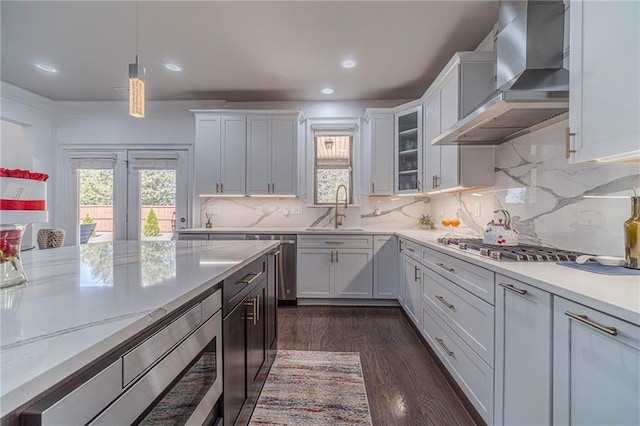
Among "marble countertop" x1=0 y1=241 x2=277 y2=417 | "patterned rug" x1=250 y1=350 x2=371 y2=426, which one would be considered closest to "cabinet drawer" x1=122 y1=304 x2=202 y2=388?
"marble countertop" x1=0 y1=241 x2=277 y2=417

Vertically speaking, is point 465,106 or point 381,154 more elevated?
point 465,106

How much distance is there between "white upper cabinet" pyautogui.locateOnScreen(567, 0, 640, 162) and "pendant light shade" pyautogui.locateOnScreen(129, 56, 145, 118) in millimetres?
2328

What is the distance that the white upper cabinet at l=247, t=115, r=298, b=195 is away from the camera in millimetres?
3967

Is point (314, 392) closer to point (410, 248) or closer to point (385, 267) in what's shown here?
point (410, 248)

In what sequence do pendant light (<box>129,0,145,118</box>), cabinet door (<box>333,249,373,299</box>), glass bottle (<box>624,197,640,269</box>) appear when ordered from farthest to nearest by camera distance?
1. cabinet door (<box>333,249,373,299</box>)
2. pendant light (<box>129,0,145,118</box>)
3. glass bottle (<box>624,197,640,269</box>)

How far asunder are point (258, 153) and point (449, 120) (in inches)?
93.1

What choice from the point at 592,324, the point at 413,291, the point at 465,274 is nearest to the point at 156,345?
the point at 592,324

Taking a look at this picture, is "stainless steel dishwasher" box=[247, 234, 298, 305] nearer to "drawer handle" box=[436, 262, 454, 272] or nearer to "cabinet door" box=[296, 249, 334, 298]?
"cabinet door" box=[296, 249, 334, 298]

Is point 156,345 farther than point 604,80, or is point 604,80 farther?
point 604,80

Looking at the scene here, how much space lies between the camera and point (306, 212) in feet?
14.1

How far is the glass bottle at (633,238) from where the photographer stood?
1235 millimetres

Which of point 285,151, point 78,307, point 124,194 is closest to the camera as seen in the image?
point 78,307

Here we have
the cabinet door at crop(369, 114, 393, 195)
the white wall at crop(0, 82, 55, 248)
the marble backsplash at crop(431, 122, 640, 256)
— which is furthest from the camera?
the white wall at crop(0, 82, 55, 248)

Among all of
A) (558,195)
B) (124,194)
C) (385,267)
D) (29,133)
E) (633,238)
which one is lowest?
(385,267)
